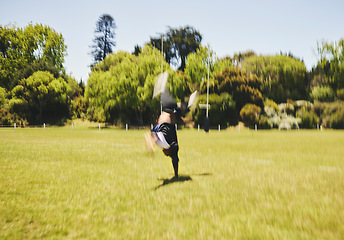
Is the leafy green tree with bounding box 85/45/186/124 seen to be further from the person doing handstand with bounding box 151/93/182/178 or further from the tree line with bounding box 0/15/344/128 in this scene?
the person doing handstand with bounding box 151/93/182/178

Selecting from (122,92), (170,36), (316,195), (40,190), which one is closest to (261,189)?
(316,195)

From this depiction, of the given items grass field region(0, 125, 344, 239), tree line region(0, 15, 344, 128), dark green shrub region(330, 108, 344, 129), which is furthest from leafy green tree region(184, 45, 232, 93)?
grass field region(0, 125, 344, 239)

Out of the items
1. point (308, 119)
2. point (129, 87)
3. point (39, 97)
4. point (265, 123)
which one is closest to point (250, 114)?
point (265, 123)

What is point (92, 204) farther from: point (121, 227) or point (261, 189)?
point (261, 189)

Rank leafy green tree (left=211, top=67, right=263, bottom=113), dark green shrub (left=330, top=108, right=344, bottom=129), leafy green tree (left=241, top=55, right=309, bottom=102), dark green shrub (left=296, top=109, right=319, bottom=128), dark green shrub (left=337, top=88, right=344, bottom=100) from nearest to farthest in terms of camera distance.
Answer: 1. dark green shrub (left=330, top=108, right=344, bottom=129)
2. dark green shrub (left=296, top=109, right=319, bottom=128)
3. leafy green tree (left=211, top=67, right=263, bottom=113)
4. dark green shrub (left=337, top=88, right=344, bottom=100)
5. leafy green tree (left=241, top=55, right=309, bottom=102)

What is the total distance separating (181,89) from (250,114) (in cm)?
1193

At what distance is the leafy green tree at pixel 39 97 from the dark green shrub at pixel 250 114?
32080 mm

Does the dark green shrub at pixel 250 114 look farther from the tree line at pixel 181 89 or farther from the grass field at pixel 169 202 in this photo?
the grass field at pixel 169 202

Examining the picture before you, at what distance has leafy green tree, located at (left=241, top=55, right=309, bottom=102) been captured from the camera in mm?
48719

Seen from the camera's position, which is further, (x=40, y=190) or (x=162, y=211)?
(x=40, y=190)

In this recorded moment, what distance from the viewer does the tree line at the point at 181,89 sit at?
135 feet

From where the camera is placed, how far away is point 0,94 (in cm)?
4394

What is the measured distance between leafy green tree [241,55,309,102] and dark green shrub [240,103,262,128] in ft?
25.7

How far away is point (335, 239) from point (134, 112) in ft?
144
